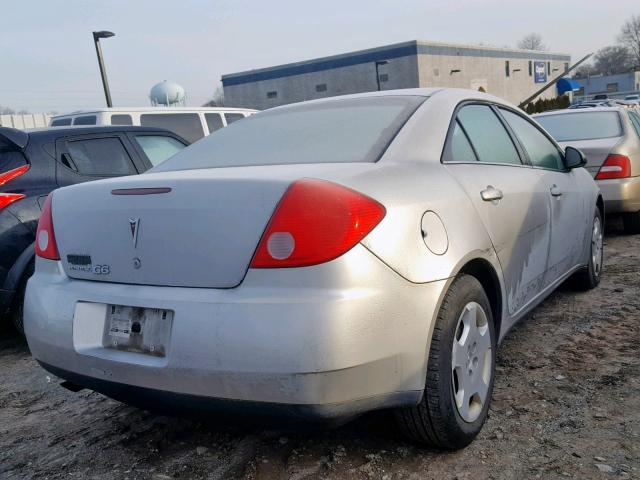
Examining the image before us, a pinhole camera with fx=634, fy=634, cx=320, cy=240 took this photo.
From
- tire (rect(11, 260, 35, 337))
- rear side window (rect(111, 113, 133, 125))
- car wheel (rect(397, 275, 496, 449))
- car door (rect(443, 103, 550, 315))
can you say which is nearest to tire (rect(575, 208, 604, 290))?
car door (rect(443, 103, 550, 315))

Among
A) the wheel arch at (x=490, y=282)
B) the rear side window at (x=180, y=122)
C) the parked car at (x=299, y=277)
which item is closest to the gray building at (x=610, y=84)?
the rear side window at (x=180, y=122)

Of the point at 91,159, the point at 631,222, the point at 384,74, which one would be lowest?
the point at 631,222

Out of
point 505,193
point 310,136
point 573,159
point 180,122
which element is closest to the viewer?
point 310,136

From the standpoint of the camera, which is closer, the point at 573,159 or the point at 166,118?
the point at 573,159

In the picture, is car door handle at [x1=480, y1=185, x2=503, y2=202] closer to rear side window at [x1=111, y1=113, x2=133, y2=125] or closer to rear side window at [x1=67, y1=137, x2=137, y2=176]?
rear side window at [x1=67, y1=137, x2=137, y2=176]

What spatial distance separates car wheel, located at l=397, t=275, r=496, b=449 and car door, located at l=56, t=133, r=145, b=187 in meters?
3.19

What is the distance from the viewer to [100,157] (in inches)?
197

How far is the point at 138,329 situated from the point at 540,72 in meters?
68.9

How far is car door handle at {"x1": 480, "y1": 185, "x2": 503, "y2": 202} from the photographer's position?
279 centimetres

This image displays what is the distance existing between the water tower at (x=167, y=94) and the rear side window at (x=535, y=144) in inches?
827

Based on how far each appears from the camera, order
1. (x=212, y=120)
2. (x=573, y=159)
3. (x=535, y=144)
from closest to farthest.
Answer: (x=535, y=144) < (x=573, y=159) < (x=212, y=120)

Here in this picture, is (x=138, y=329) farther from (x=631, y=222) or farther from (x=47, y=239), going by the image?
(x=631, y=222)

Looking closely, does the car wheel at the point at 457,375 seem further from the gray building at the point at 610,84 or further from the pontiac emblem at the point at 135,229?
the gray building at the point at 610,84

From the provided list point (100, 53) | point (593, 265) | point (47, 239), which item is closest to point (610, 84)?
point (100, 53)
